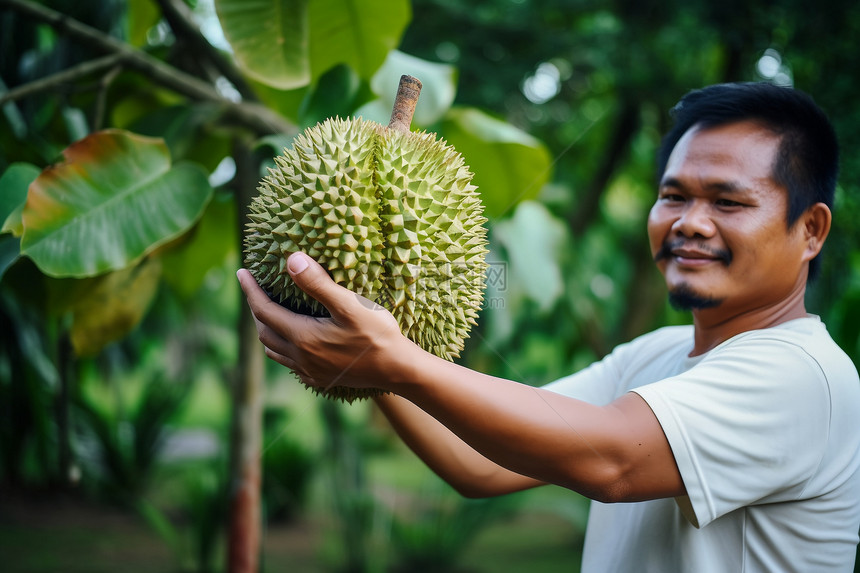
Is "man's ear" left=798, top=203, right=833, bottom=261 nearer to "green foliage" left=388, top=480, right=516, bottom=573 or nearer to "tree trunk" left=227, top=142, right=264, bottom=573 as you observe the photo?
"tree trunk" left=227, top=142, right=264, bottom=573

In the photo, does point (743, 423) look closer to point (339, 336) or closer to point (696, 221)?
point (696, 221)

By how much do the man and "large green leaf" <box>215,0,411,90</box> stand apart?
61cm

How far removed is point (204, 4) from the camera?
3.70 m

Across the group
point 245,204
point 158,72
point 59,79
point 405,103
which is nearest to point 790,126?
point 405,103

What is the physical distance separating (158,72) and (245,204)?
13.9 inches

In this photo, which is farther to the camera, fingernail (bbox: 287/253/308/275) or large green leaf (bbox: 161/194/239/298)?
large green leaf (bbox: 161/194/239/298)

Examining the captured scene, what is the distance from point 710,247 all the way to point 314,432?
13.3 feet

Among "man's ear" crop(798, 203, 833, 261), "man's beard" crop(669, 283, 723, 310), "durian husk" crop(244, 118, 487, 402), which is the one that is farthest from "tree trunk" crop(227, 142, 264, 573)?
"man's ear" crop(798, 203, 833, 261)

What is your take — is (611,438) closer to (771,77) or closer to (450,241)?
(450,241)

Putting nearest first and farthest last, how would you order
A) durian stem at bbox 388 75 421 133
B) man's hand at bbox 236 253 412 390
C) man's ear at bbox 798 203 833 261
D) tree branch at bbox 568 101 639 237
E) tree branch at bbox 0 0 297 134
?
man's hand at bbox 236 253 412 390
durian stem at bbox 388 75 421 133
man's ear at bbox 798 203 833 261
tree branch at bbox 0 0 297 134
tree branch at bbox 568 101 639 237

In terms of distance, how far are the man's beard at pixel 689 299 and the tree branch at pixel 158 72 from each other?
968mm

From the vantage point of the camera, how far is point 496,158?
1729mm

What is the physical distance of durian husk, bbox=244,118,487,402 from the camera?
0.84 metres

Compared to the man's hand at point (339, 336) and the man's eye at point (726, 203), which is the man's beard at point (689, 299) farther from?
the man's hand at point (339, 336)
